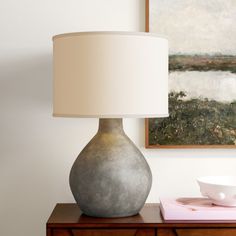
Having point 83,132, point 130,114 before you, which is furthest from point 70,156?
point 130,114

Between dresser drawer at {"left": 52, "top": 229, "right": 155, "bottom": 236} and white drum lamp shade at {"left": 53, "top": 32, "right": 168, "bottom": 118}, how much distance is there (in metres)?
0.36

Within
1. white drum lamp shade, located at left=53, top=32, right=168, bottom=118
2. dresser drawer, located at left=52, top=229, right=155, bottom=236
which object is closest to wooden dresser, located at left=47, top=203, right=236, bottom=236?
dresser drawer, located at left=52, top=229, right=155, bottom=236

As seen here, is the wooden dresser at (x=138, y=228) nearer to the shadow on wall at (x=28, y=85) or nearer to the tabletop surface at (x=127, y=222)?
the tabletop surface at (x=127, y=222)

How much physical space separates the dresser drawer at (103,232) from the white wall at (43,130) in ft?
1.19

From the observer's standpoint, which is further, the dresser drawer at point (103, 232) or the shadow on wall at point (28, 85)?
the shadow on wall at point (28, 85)

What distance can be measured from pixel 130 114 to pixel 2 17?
2.38ft

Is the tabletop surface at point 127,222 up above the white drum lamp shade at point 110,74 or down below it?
below

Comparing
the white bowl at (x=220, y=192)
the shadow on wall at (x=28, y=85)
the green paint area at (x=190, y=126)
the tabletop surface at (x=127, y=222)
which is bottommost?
the tabletop surface at (x=127, y=222)

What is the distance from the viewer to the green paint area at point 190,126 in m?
1.88

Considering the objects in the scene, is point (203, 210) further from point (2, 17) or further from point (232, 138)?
point (2, 17)

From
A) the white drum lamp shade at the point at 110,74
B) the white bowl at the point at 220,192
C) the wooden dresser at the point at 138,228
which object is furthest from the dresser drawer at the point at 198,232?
the white drum lamp shade at the point at 110,74

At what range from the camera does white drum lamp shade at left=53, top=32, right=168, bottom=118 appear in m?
→ 1.48

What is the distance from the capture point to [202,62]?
1.87 meters

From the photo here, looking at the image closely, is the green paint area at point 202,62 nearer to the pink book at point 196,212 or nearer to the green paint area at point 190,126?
the green paint area at point 190,126
